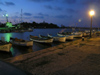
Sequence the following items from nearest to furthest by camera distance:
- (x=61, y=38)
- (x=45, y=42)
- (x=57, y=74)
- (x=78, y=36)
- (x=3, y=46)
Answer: (x=57, y=74) → (x=3, y=46) → (x=45, y=42) → (x=61, y=38) → (x=78, y=36)

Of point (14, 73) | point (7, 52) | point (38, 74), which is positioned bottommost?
point (7, 52)

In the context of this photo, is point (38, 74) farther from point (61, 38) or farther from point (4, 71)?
point (61, 38)

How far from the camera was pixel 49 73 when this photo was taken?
17.4ft

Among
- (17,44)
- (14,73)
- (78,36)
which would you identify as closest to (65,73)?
(14,73)

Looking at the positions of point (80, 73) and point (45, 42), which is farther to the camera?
point (45, 42)

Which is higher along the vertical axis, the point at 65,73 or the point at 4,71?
the point at 4,71

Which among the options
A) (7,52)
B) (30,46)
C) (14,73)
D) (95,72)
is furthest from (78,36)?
(14,73)

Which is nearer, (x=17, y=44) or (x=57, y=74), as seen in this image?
(x=57, y=74)

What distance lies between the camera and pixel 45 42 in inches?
946

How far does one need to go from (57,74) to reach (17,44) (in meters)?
18.0

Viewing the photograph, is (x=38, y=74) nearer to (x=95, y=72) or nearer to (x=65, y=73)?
(x=65, y=73)

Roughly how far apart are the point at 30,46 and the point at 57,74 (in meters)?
16.2

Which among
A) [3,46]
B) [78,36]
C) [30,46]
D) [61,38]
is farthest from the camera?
[78,36]

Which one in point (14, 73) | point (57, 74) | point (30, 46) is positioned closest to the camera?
point (14, 73)
